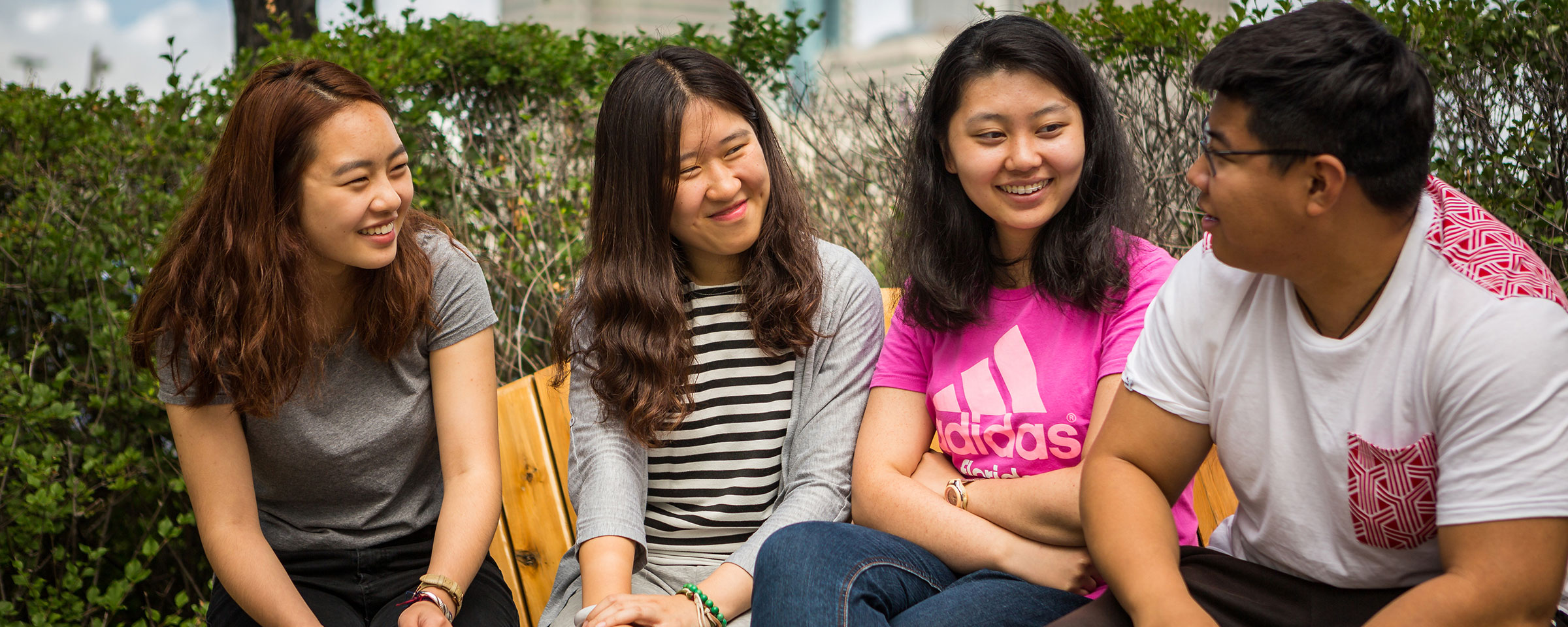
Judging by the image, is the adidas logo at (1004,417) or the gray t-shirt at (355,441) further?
the gray t-shirt at (355,441)

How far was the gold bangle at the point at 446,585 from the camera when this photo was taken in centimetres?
200

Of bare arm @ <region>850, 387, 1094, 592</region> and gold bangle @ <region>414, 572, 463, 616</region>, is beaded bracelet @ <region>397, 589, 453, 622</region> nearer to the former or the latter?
gold bangle @ <region>414, 572, 463, 616</region>

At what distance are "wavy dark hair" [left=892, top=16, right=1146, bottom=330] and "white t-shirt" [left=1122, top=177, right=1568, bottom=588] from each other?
297 mm

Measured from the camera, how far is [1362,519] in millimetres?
1441

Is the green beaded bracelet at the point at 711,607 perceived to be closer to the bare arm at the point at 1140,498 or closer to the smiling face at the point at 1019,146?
the bare arm at the point at 1140,498

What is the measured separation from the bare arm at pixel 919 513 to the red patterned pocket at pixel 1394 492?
1.54 feet

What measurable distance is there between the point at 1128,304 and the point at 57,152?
347 centimetres

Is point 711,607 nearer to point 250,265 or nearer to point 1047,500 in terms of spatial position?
point 1047,500

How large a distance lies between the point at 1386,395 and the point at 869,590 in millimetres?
824

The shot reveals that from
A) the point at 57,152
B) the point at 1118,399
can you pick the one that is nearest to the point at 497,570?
the point at 1118,399

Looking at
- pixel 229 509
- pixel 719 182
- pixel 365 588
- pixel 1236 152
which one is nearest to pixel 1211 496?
pixel 1236 152

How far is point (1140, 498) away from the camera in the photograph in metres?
1.59

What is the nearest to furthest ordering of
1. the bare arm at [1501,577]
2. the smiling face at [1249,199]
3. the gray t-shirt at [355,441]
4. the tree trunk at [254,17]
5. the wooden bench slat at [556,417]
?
1. the bare arm at [1501,577]
2. the smiling face at [1249,199]
3. the gray t-shirt at [355,441]
4. the wooden bench slat at [556,417]
5. the tree trunk at [254,17]

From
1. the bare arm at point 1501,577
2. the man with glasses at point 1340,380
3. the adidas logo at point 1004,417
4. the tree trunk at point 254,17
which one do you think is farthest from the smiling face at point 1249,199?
the tree trunk at point 254,17
